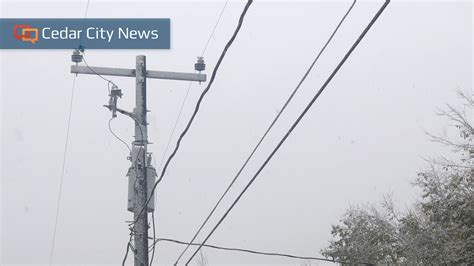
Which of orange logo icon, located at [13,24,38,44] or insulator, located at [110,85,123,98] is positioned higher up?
orange logo icon, located at [13,24,38,44]

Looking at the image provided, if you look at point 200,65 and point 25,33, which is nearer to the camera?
point 200,65

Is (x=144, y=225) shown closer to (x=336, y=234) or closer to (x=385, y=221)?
(x=385, y=221)

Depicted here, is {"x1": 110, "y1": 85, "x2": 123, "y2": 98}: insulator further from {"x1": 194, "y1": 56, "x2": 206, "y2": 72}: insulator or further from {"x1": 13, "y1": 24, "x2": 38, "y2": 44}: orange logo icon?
{"x1": 13, "y1": 24, "x2": 38, "y2": 44}: orange logo icon

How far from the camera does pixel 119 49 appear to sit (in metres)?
12.6

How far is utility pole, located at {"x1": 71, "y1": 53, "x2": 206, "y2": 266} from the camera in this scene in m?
9.44

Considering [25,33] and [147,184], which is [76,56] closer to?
[147,184]

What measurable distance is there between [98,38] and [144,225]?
547 cm

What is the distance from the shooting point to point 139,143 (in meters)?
9.97

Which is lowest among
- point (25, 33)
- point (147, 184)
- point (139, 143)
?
point (147, 184)

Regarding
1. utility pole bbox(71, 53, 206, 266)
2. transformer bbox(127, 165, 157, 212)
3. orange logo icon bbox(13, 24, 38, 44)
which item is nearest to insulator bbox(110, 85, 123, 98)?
utility pole bbox(71, 53, 206, 266)

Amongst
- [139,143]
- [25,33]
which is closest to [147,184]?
[139,143]

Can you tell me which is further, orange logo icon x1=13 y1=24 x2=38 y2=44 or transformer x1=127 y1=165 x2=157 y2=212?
orange logo icon x1=13 y1=24 x2=38 y2=44

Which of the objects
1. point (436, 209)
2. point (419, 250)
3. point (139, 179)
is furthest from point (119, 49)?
point (419, 250)

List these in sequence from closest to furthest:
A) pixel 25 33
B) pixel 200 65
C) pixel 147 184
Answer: pixel 147 184 < pixel 200 65 < pixel 25 33
